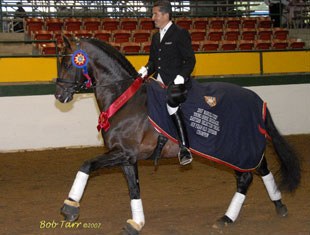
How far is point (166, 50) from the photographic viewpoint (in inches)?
222

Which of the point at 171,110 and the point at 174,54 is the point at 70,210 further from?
the point at 174,54

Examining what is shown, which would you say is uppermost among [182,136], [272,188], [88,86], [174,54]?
[174,54]

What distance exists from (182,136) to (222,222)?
1046 mm

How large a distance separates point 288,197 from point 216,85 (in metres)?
2.00

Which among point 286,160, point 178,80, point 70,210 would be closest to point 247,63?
point 286,160

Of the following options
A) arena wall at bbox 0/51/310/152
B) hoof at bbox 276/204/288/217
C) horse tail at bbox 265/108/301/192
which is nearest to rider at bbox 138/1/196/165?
horse tail at bbox 265/108/301/192

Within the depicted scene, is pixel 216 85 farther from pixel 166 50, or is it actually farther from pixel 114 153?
pixel 114 153

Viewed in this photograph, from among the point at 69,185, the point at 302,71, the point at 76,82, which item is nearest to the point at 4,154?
the point at 69,185

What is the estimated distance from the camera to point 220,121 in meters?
5.77

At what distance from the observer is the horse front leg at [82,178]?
5.07 m

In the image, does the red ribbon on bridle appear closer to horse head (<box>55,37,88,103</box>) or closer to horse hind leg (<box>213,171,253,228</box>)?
horse head (<box>55,37,88,103</box>)

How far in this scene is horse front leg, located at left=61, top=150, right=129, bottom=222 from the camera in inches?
200

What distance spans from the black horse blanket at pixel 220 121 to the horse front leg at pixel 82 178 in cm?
53

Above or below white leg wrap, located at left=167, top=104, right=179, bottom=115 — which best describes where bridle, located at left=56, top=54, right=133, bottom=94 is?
above
